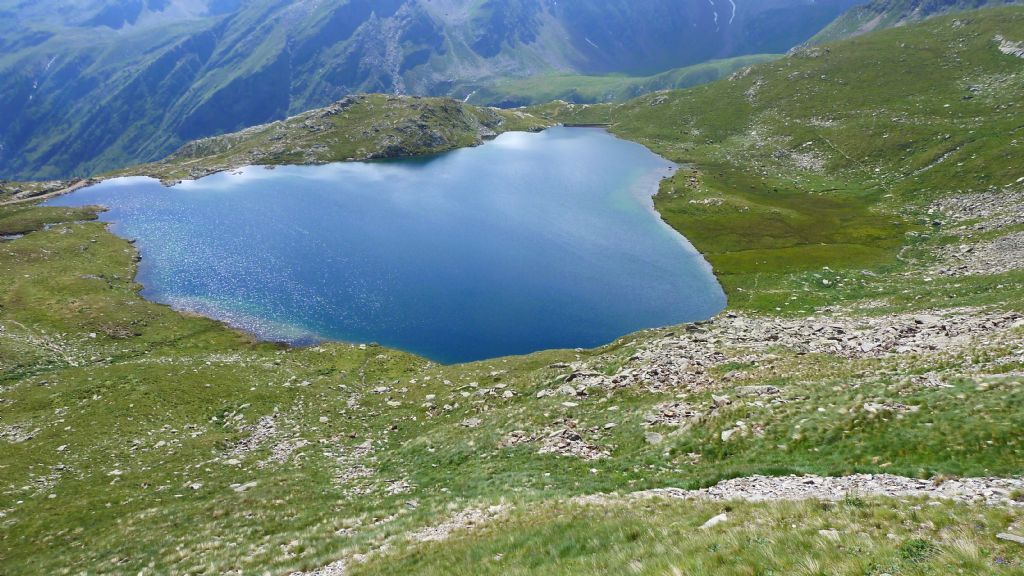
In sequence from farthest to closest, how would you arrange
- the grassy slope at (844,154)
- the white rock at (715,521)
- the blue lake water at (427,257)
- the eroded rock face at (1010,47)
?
1. the eroded rock face at (1010,47)
2. the grassy slope at (844,154)
3. the blue lake water at (427,257)
4. the white rock at (715,521)

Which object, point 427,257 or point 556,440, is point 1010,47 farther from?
point 556,440

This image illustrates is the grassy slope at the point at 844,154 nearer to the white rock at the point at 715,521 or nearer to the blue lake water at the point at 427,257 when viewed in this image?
the blue lake water at the point at 427,257

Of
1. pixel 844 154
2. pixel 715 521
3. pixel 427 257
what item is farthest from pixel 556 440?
pixel 844 154

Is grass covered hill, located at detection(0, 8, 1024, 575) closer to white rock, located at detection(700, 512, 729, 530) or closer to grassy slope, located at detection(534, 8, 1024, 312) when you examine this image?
white rock, located at detection(700, 512, 729, 530)

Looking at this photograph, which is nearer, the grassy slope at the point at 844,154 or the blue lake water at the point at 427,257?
the blue lake water at the point at 427,257

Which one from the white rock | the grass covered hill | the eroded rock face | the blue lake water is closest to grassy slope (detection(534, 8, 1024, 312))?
the eroded rock face

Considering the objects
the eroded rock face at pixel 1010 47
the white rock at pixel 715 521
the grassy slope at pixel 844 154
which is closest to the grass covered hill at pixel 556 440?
the white rock at pixel 715 521

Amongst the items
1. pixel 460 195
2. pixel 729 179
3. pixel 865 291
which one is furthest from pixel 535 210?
pixel 865 291
